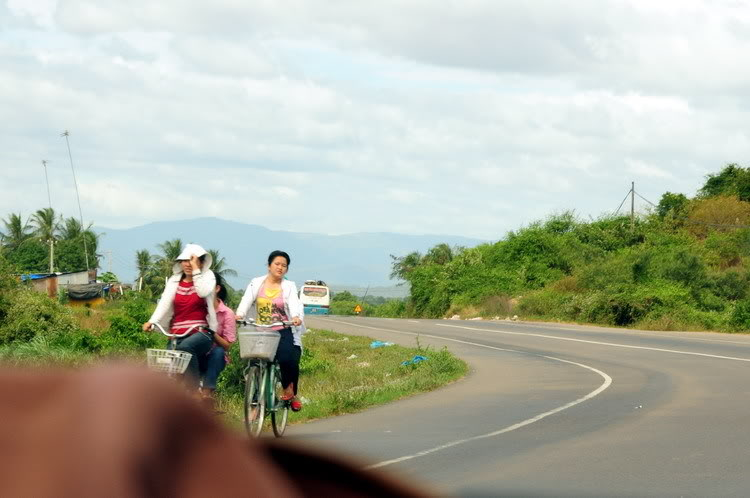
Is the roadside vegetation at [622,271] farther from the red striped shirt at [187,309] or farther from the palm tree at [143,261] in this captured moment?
the palm tree at [143,261]

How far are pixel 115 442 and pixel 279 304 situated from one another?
35.1ft

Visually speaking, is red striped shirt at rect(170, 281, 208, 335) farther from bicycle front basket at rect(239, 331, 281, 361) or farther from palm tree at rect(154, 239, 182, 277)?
palm tree at rect(154, 239, 182, 277)

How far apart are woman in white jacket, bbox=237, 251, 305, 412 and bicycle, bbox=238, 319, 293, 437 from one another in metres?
0.10

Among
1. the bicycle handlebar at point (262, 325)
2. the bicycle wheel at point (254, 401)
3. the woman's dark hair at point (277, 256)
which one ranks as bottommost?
the bicycle wheel at point (254, 401)

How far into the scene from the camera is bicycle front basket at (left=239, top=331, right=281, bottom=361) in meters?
10.7

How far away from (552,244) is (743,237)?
460 inches

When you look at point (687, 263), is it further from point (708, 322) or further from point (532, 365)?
point (532, 365)

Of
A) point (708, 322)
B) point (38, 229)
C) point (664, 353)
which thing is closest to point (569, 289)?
point (708, 322)

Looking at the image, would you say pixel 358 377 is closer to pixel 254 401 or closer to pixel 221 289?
pixel 254 401

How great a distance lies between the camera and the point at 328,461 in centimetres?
77

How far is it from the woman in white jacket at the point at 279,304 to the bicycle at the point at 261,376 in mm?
105

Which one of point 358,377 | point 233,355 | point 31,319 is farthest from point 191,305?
point 31,319

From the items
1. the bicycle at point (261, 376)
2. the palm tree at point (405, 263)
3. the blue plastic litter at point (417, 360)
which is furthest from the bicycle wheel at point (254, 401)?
the palm tree at point (405, 263)

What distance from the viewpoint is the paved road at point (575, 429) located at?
9.12 meters
